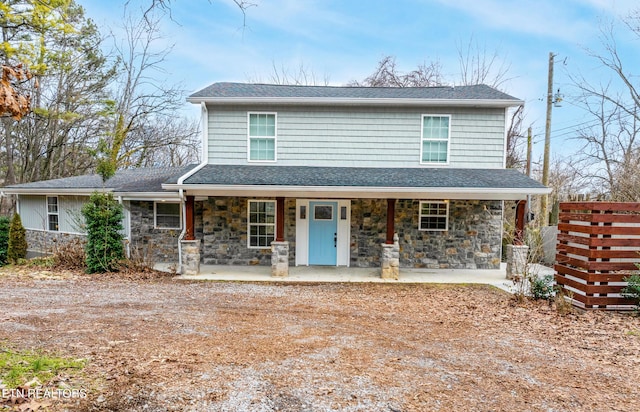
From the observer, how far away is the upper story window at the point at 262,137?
10484 millimetres

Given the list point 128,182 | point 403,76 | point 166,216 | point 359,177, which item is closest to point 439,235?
point 359,177

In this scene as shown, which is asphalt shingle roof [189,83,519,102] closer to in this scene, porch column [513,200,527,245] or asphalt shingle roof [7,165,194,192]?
asphalt shingle roof [7,165,194,192]

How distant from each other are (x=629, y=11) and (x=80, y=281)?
793 inches

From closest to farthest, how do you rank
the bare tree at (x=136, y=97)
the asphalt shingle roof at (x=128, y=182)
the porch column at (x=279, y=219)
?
the porch column at (x=279, y=219) → the asphalt shingle roof at (x=128, y=182) → the bare tree at (x=136, y=97)

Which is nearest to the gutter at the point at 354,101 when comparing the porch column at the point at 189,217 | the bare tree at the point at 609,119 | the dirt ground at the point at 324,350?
the porch column at the point at 189,217

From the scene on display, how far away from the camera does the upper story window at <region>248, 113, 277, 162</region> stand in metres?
10.5

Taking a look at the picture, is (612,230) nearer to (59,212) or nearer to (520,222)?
(520,222)

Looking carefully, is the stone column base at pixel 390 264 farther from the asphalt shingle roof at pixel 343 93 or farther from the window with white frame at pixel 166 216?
the window with white frame at pixel 166 216

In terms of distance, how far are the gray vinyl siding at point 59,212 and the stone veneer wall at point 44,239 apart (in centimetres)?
16

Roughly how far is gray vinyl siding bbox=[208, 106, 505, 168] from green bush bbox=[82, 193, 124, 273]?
3271mm

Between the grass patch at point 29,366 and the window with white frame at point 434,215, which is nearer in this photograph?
the grass patch at point 29,366

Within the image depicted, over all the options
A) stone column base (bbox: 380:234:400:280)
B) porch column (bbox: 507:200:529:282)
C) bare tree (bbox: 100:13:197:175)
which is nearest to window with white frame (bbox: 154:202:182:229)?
stone column base (bbox: 380:234:400:280)

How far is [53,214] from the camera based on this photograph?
12328 mm

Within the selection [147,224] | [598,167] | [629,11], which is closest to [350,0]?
[147,224]
